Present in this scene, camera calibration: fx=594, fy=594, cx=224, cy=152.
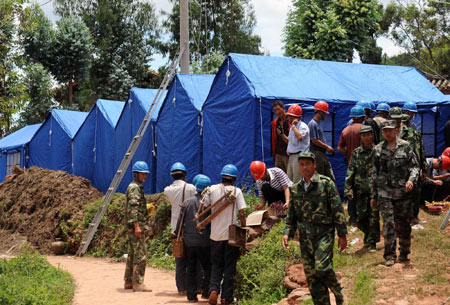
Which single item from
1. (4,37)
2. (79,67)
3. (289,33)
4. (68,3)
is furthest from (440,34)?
(4,37)

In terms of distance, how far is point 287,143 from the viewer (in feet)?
33.8

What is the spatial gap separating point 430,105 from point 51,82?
2327cm

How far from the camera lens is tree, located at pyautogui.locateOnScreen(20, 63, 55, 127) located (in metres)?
30.5

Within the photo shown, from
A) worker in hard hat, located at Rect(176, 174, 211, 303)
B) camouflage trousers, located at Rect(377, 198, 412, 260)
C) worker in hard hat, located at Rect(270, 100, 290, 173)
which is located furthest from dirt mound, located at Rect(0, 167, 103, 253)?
camouflage trousers, located at Rect(377, 198, 412, 260)

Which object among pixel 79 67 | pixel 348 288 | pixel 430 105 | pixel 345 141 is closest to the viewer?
pixel 348 288

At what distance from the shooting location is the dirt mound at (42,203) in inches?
621

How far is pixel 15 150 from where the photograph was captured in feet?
89.4

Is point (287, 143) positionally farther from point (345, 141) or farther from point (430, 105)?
point (430, 105)

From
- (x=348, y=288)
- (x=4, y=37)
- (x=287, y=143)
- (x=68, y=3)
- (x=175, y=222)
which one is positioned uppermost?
(x=68, y=3)

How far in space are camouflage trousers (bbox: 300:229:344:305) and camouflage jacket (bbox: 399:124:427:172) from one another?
2.42 m

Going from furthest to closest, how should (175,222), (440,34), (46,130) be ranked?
1. (440,34)
2. (46,130)
3. (175,222)

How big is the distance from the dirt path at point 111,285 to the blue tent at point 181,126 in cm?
325

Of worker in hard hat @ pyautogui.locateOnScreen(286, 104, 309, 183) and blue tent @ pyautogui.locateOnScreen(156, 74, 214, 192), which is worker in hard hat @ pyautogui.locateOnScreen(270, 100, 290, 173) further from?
blue tent @ pyautogui.locateOnScreen(156, 74, 214, 192)

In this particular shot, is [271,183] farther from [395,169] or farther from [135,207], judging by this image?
[395,169]
